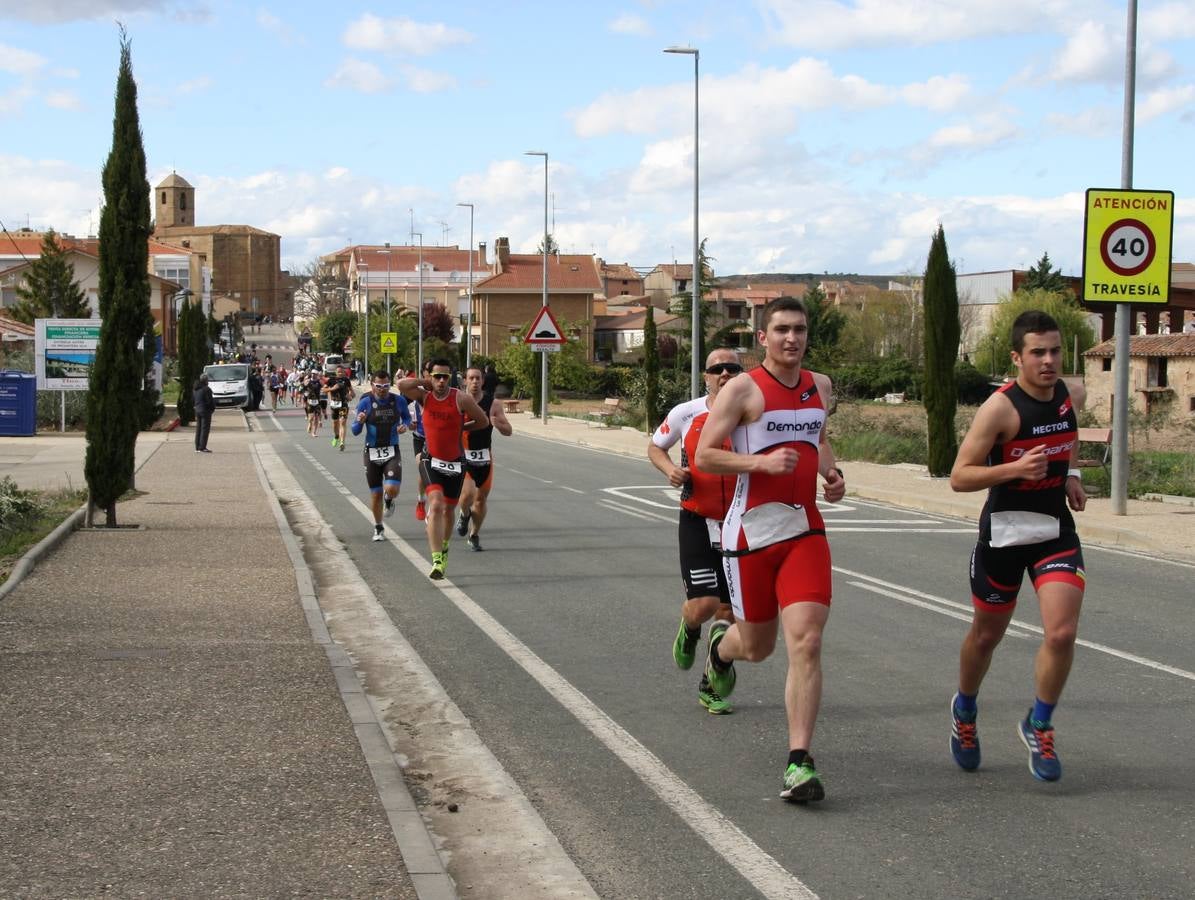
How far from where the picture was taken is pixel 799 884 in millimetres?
4949

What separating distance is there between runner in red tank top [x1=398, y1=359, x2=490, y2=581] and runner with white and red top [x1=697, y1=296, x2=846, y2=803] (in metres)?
6.69

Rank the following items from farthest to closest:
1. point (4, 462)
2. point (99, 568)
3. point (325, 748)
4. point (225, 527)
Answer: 1. point (4, 462)
2. point (225, 527)
3. point (99, 568)
4. point (325, 748)

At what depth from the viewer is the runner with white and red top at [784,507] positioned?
229 inches

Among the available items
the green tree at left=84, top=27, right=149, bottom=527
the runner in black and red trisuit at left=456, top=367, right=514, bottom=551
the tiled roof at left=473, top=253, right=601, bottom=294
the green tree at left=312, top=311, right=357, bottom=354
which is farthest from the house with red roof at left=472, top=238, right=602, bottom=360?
the runner in black and red trisuit at left=456, top=367, right=514, bottom=551

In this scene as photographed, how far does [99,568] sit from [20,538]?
2.06 meters

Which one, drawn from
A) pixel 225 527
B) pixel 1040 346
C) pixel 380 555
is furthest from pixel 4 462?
pixel 1040 346

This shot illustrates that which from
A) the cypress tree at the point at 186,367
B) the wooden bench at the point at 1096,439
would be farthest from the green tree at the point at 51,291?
the wooden bench at the point at 1096,439

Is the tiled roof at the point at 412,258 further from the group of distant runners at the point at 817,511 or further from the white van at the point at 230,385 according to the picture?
the group of distant runners at the point at 817,511

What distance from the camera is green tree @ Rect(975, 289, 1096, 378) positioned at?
81.1 metres

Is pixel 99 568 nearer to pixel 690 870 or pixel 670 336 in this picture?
pixel 690 870

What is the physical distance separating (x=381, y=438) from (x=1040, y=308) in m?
67.3

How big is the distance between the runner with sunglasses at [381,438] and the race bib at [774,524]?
10.1 m

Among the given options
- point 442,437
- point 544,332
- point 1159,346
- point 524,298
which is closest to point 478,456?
point 442,437

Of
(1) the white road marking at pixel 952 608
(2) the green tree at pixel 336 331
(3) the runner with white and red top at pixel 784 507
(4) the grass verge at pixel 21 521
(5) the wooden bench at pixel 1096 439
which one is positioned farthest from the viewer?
(2) the green tree at pixel 336 331
